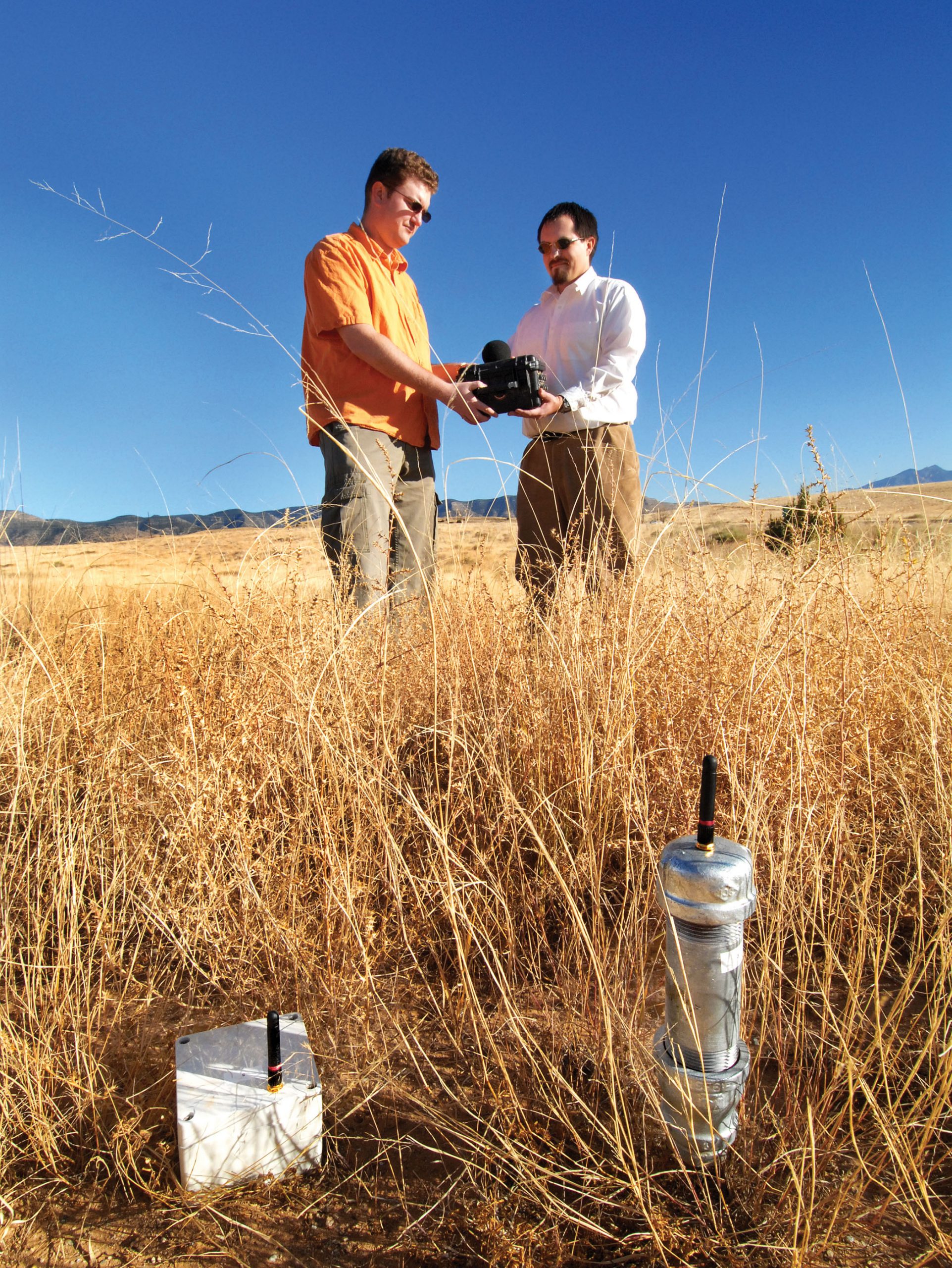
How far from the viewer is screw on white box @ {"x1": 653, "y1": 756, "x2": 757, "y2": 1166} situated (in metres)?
0.93

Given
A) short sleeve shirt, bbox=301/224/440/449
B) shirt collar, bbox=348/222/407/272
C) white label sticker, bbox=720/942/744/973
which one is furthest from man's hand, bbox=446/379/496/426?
white label sticker, bbox=720/942/744/973

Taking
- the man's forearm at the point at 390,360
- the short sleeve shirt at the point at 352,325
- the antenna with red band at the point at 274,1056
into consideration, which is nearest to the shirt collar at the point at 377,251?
the short sleeve shirt at the point at 352,325

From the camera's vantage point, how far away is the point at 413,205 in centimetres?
284

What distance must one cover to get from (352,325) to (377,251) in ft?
1.54

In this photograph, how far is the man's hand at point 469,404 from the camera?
8.63 feet

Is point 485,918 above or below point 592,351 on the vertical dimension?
below

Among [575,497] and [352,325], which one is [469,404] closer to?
[352,325]

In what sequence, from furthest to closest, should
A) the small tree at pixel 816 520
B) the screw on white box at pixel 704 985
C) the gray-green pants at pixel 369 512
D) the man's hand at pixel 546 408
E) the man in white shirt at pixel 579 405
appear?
1. the man in white shirt at pixel 579 405
2. the man's hand at pixel 546 408
3. the gray-green pants at pixel 369 512
4. the small tree at pixel 816 520
5. the screw on white box at pixel 704 985

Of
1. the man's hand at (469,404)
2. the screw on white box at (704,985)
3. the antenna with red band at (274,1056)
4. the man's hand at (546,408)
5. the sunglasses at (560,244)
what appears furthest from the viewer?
the sunglasses at (560,244)

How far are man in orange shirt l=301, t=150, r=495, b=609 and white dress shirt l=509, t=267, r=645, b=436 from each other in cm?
39

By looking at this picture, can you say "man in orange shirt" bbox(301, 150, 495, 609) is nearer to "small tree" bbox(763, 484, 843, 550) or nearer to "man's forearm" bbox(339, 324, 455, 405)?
"man's forearm" bbox(339, 324, 455, 405)

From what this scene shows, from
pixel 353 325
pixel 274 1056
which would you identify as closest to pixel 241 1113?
pixel 274 1056

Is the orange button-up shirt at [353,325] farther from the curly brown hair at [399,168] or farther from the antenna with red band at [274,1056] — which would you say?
the antenna with red band at [274,1056]

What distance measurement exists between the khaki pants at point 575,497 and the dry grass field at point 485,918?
675mm
